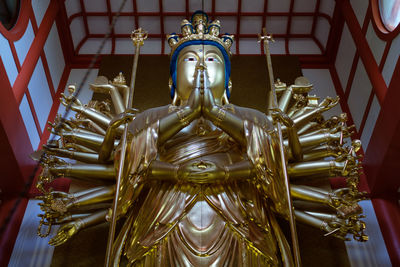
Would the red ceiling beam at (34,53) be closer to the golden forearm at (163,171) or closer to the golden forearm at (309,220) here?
the golden forearm at (163,171)

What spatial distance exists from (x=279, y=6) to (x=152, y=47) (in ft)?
6.06

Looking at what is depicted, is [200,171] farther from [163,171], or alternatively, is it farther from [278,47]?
[278,47]

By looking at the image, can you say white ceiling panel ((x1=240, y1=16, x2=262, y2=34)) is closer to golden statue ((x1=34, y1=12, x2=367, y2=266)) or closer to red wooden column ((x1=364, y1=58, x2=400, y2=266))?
golden statue ((x1=34, y1=12, x2=367, y2=266))

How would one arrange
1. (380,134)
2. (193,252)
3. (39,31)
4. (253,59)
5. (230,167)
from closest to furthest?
(193,252)
(230,167)
(380,134)
(39,31)
(253,59)

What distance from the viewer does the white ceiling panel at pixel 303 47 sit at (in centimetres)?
604

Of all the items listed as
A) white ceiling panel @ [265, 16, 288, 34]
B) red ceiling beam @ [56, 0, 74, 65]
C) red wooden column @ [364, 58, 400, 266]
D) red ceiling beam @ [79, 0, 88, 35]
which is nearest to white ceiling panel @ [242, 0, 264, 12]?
white ceiling panel @ [265, 16, 288, 34]

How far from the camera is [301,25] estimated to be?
6129 mm

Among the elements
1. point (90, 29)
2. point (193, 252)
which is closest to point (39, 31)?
point (90, 29)

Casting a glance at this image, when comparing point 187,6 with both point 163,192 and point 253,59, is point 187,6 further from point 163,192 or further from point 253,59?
point 163,192

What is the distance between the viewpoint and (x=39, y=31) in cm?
499

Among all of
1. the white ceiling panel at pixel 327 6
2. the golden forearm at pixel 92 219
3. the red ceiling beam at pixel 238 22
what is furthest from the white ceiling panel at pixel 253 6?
the golden forearm at pixel 92 219

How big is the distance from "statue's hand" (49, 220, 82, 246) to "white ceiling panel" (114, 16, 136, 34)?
3441 millimetres

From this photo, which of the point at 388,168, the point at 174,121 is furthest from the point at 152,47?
the point at 388,168

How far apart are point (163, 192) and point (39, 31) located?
2.82 meters
